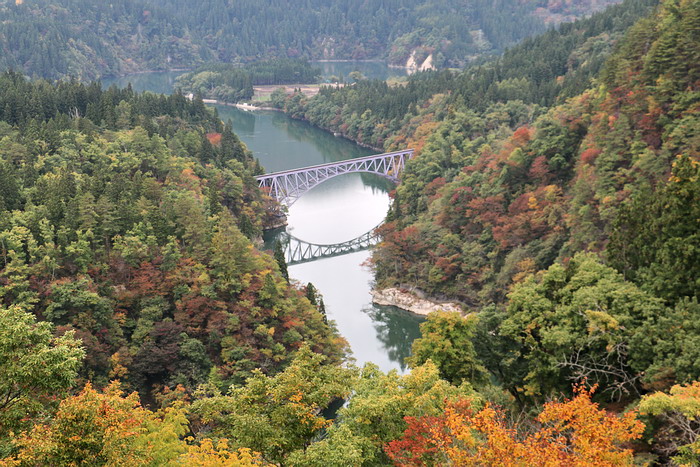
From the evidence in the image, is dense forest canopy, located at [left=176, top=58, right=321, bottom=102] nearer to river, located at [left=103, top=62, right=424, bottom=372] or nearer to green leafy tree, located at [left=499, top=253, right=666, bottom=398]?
river, located at [left=103, top=62, right=424, bottom=372]

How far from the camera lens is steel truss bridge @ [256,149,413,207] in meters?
56.9

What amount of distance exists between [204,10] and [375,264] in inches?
5281

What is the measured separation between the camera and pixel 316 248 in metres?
51.5

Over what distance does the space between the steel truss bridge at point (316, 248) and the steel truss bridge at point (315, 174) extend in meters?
4.69

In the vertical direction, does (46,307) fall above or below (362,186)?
above

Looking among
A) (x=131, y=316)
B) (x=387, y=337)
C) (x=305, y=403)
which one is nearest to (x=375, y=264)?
(x=387, y=337)

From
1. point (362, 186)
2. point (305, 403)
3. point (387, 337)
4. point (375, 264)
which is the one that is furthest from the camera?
point (362, 186)

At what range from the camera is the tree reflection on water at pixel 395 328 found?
119 ft

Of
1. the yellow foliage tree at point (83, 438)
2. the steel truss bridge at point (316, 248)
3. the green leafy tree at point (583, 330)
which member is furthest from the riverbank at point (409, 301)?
the yellow foliage tree at point (83, 438)

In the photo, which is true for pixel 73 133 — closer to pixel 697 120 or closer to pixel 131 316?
pixel 131 316

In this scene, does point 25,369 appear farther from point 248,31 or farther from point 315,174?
point 248,31

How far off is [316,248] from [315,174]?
1061 cm

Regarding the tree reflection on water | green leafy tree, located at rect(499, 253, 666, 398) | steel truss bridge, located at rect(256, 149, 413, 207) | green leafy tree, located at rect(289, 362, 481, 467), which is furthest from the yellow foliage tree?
steel truss bridge, located at rect(256, 149, 413, 207)

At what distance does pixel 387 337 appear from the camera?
37688mm
